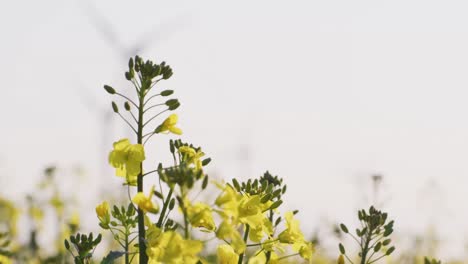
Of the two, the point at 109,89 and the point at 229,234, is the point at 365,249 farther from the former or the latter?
the point at 109,89

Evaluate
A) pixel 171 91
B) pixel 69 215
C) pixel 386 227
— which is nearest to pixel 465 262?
pixel 69 215

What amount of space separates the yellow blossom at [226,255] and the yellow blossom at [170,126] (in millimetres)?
440

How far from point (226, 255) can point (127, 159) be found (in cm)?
45

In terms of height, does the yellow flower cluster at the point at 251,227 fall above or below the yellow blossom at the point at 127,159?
below

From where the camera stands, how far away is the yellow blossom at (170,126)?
262 cm

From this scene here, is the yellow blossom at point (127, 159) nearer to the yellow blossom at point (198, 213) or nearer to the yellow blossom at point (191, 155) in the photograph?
the yellow blossom at point (191, 155)

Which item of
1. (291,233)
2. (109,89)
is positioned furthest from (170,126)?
(291,233)

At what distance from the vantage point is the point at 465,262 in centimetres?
836

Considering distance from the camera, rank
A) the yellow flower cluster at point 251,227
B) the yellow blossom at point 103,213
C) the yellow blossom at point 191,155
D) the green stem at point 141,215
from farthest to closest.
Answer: the yellow blossom at point 103,213
the yellow blossom at point 191,155
the green stem at point 141,215
the yellow flower cluster at point 251,227

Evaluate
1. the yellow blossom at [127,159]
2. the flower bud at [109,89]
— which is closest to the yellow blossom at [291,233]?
the yellow blossom at [127,159]

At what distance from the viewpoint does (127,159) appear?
8.21ft

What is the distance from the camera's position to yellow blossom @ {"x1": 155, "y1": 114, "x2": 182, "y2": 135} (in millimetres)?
2615

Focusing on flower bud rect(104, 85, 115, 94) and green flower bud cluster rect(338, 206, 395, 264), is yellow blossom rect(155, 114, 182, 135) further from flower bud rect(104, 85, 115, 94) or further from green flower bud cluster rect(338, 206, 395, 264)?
green flower bud cluster rect(338, 206, 395, 264)

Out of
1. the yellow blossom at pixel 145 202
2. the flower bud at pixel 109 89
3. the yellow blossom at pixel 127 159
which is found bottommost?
the yellow blossom at pixel 145 202
